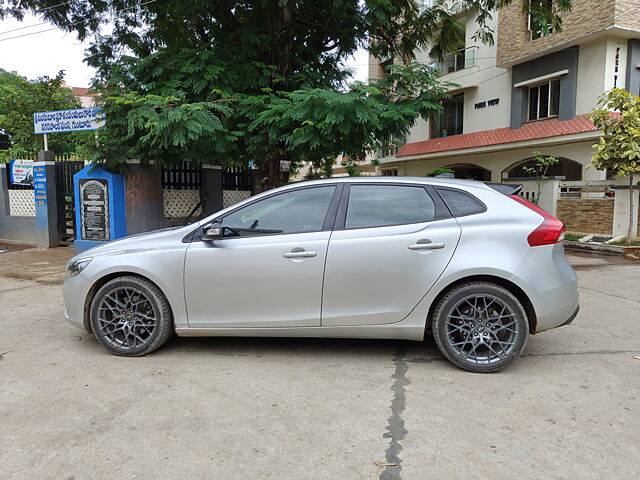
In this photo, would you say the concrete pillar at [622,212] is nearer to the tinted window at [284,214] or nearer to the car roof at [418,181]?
the car roof at [418,181]

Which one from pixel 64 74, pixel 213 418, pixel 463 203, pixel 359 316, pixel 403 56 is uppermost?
pixel 64 74

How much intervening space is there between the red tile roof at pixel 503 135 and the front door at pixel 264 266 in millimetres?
15615

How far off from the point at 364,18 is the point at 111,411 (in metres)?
8.56

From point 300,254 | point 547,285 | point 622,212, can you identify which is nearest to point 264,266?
point 300,254

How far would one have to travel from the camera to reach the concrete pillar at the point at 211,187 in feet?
40.1

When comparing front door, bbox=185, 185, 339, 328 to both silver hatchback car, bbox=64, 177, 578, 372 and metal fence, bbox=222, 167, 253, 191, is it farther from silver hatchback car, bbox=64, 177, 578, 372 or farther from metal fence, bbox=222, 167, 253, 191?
metal fence, bbox=222, 167, 253, 191

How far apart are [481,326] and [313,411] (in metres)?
1.56

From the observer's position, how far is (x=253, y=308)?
4.08 m

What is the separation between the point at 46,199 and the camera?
11.7 metres

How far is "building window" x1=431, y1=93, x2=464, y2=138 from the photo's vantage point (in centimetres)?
2317

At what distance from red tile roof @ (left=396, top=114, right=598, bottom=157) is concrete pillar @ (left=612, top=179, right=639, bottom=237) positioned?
414cm

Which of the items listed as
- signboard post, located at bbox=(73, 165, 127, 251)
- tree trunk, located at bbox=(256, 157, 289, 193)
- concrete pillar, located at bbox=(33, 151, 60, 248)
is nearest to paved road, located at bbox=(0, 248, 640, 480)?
signboard post, located at bbox=(73, 165, 127, 251)

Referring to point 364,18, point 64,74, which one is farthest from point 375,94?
point 64,74

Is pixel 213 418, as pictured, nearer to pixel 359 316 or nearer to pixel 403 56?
pixel 359 316
